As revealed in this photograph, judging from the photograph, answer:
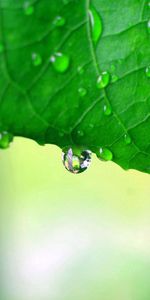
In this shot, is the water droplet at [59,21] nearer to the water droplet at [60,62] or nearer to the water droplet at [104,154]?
the water droplet at [60,62]

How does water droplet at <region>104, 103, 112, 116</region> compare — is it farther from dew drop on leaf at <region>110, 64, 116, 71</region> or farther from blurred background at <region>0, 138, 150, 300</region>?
blurred background at <region>0, 138, 150, 300</region>

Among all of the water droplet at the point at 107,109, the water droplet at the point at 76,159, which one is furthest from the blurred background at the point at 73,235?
the water droplet at the point at 107,109

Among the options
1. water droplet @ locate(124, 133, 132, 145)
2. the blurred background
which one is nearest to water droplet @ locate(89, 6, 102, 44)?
water droplet @ locate(124, 133, 132, 145)

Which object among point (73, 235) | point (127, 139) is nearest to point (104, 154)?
point (127, 139)

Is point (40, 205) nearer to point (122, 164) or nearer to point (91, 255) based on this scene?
point (91, 255)

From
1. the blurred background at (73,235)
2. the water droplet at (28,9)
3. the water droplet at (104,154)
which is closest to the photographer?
the water droplet at (28,9)

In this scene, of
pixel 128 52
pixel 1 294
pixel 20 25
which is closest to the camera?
pixel 20 25

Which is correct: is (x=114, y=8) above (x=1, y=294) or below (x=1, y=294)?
above

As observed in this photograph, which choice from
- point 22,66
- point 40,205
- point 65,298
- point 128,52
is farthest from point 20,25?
point 65,298
